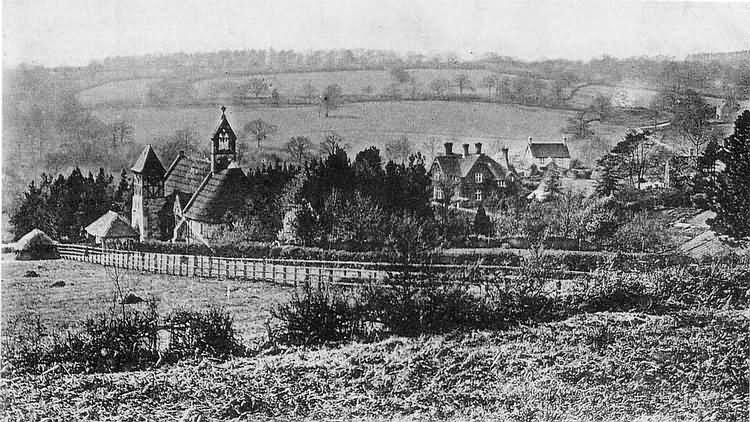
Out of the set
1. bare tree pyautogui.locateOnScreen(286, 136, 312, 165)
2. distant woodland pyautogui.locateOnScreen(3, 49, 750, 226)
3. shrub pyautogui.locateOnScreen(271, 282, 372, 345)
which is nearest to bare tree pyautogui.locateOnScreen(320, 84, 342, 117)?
distant woodland pyautogui.locateOnScreen(3, 49, 750, 226)

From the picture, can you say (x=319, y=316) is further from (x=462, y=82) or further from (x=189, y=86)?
(x=462, y=82)

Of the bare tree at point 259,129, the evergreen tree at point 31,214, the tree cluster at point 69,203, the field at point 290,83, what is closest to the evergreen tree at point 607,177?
the field at point 290,83

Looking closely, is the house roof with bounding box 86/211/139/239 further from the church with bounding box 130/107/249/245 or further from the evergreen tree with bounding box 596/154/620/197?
the evergreen tree with bounding box 596/154/620/197

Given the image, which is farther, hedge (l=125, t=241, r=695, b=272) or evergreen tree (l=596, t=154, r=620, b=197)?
evergreen tree (l=596, t=154, r=620, b=197)

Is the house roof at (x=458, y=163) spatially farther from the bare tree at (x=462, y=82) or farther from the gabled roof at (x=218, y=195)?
the gabled roof at (x=218, y=195)

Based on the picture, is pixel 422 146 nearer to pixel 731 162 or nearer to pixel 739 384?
pixel 731 162

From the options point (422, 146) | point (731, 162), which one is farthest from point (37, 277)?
point (731, 162)

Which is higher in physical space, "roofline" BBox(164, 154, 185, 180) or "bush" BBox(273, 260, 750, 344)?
"roofline" BBox(164, 154, 185, 180)
